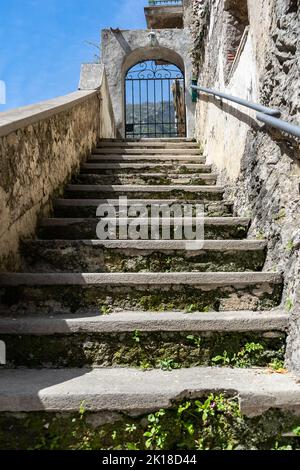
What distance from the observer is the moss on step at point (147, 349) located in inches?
79.4

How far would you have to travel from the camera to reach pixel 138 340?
2041 mm

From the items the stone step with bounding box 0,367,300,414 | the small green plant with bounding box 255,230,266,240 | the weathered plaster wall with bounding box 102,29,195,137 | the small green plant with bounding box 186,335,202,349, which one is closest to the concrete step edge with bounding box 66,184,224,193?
the small green plant with bounding box 255,230,266,240

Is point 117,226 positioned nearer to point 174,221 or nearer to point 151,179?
point 174,221

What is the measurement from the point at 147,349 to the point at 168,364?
0.39 feet

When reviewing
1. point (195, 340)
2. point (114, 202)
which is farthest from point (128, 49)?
point (195, 340)

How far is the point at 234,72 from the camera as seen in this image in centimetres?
392

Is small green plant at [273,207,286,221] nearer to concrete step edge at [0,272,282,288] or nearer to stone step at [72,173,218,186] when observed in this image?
concrete step edge at [0,272,282,288]

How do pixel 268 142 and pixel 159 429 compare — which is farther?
pixel 268 142

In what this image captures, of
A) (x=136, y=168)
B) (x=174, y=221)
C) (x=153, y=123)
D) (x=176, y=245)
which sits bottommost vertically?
(x=176, y=245)

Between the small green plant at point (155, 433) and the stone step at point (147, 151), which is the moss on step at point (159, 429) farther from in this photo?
the stone step at point (147, 151)

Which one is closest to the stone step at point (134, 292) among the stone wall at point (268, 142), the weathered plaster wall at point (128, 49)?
the stone wall at point (268, 142)

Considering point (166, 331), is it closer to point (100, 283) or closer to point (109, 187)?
point (100, 283)

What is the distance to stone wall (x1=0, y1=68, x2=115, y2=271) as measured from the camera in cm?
245
